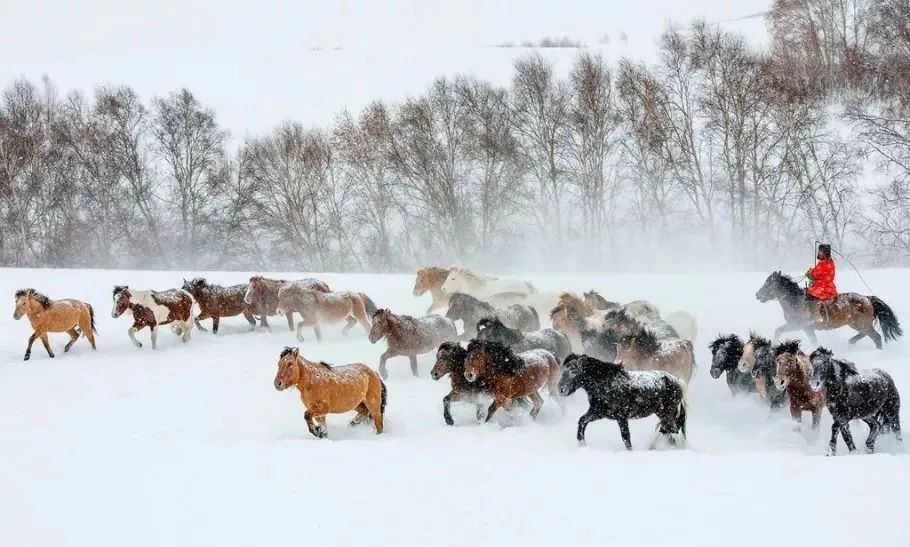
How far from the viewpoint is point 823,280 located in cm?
1297

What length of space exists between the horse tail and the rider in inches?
27.5

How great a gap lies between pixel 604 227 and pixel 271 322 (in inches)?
997

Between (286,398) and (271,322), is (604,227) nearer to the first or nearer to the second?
(271,322)

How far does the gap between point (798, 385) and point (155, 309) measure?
1201cm

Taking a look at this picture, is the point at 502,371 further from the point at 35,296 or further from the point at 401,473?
the point at 35,296

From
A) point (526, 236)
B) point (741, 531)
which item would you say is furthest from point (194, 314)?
point (526, 236)

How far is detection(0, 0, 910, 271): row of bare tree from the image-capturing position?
3073 centimetres

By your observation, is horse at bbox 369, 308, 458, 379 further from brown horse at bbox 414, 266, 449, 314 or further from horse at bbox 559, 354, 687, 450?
horse at bbox 559, 354, 687, 450

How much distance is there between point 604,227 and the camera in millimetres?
38656

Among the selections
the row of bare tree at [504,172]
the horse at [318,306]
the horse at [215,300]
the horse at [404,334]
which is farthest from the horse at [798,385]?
the row of bare tree at [504,172]

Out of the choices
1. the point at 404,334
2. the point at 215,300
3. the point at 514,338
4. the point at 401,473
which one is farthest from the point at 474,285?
the point at 401,473

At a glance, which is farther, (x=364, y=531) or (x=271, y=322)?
(x=271, y=322)

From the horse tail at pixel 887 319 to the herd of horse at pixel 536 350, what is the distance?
0.07 feet

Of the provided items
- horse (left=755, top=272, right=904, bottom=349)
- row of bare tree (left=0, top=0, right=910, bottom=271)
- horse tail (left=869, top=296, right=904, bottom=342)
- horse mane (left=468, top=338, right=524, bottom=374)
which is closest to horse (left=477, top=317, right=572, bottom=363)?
horse mane (left=468, top=338, right=524, bottom=374)
